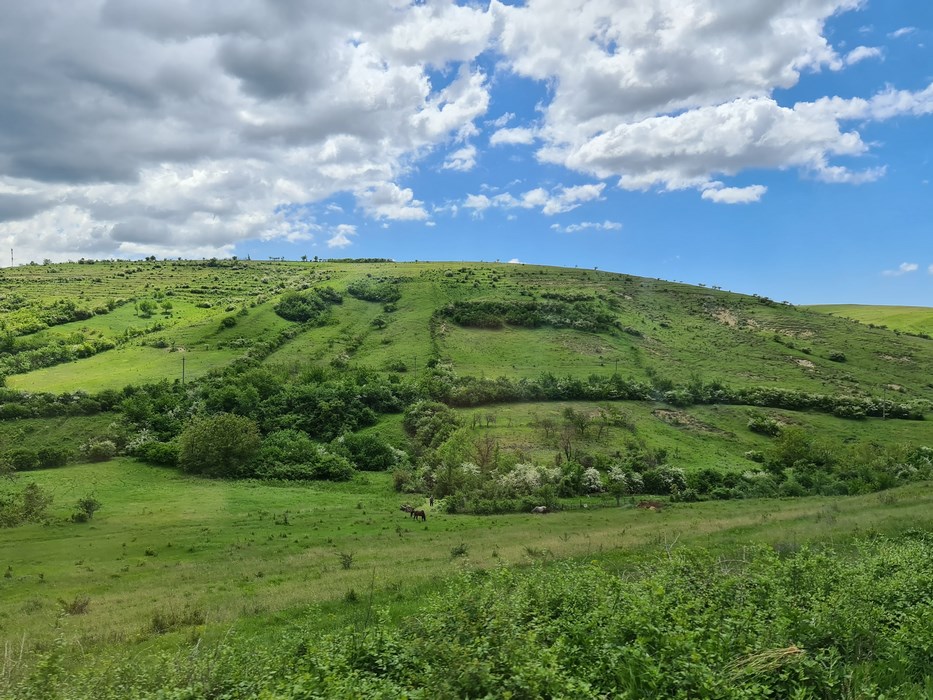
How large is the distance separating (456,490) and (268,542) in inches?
1088

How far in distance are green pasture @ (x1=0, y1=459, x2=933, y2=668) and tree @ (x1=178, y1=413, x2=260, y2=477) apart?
6.63 metres

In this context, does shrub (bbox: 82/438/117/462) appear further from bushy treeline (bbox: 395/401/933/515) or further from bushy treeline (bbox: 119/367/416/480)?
bushy treeline (bbox: 395/401/933/515)

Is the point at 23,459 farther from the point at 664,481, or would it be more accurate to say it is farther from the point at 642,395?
the point at 642,395

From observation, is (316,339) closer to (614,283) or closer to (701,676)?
(614,283)

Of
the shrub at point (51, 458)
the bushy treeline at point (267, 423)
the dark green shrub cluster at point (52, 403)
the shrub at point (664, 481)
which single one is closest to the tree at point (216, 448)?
the bushy treeline at point (267, 423)

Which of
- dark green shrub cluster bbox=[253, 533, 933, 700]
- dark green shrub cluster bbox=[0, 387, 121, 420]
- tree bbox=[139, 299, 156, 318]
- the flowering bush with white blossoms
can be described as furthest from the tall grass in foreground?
tree bbox=[139, 299, 156, 318]

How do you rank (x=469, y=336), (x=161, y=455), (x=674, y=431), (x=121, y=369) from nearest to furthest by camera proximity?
1. (x=161, y=455)
2. (x=674, y=431)
3. (x=121, y=369)
4. (x=469, y=336)

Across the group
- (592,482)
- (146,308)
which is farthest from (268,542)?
(146,308)

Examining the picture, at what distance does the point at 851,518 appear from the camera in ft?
99.7

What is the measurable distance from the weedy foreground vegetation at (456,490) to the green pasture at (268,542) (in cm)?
43

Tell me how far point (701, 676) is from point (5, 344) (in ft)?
533

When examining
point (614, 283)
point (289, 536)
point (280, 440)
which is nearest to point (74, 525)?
point (289, 536)

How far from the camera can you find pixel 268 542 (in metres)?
44.1

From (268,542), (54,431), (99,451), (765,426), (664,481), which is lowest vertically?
(268,542)
